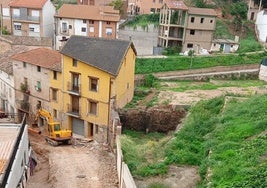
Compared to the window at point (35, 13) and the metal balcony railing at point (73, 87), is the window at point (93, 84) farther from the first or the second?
the window at point (35, 13)

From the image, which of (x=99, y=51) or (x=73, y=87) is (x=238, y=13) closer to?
(x=99, y=51)

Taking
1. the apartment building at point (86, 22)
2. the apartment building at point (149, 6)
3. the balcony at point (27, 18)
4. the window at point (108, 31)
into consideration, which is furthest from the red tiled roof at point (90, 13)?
the apartment building at point (149, 6)

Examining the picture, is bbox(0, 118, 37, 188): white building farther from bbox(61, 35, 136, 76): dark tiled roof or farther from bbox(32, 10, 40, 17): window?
bbox(32, 10, 40, 17): window

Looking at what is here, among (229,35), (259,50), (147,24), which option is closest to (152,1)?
(147,24)

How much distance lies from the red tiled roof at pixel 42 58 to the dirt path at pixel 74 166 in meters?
7.79

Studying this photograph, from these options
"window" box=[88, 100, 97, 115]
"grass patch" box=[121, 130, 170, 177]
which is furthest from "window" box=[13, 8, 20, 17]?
"grass patch" box=[121, 130, 170, 177]

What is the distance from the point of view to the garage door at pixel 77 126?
35.0 metres

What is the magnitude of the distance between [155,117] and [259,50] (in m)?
30.5

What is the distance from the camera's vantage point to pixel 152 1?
6612 cm

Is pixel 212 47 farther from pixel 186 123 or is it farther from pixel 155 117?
pixel 186 123

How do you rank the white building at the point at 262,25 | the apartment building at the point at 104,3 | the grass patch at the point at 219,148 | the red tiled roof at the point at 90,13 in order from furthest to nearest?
the apartment building at the point at 104,3 → the white building at the point at 262,25 → the red tiled roof at the point at 90,13 → the grass patch at the point at 219,148

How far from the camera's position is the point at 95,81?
32.6 meters

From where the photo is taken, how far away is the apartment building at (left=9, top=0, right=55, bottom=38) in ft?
185

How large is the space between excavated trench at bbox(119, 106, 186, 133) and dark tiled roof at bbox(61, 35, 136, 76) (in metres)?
5.28
